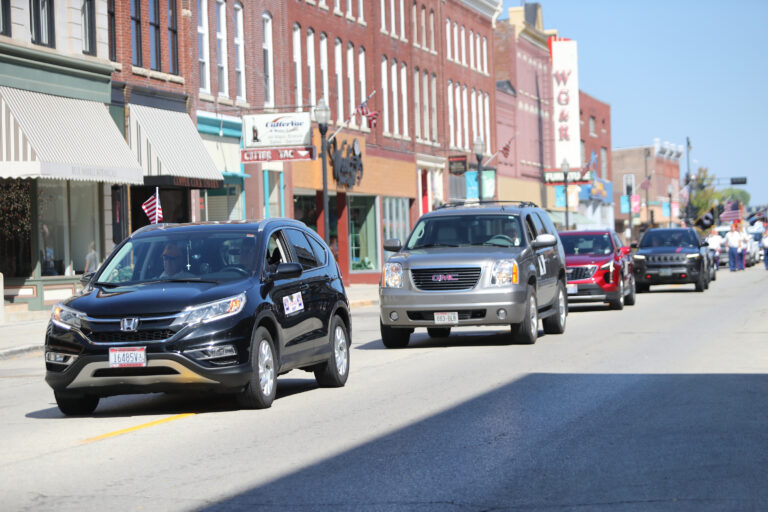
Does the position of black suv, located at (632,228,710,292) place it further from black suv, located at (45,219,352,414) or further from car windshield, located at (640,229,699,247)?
black suv, located at (45,219,352,414)

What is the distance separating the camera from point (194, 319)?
10570mm

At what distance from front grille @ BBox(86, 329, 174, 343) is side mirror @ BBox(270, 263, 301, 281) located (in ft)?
4.85

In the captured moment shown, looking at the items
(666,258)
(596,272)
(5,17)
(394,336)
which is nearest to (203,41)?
(5,17)

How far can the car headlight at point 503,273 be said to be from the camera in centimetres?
1791

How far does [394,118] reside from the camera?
169 feet

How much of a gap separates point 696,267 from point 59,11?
18.0 metres

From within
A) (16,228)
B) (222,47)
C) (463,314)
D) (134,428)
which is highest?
(222,47)

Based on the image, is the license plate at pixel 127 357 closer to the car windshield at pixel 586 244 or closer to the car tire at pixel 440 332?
the car tire at pixel 440 332

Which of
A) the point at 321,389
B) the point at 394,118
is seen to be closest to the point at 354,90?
the point at 394,118

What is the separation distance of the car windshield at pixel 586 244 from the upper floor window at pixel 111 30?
1201 centimetres

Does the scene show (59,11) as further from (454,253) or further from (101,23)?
(454,253)

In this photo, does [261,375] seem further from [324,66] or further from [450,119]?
[450,119]

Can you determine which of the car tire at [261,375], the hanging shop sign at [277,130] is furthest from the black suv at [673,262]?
the car tire at [261,375]

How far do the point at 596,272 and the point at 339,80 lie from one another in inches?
836
